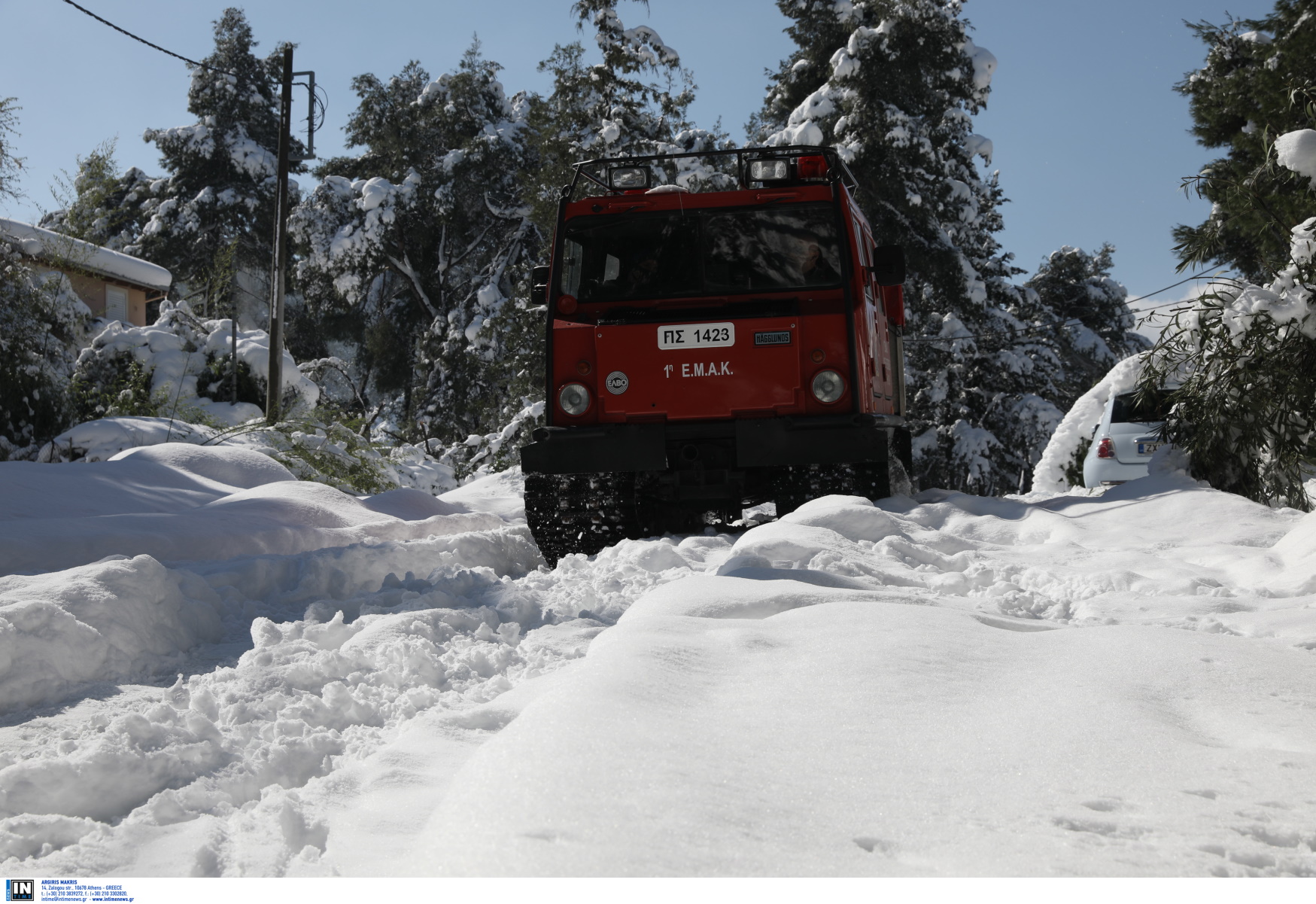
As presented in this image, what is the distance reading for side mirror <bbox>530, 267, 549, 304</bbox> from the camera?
25.2 ft

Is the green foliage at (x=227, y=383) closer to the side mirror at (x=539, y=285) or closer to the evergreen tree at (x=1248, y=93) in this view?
the side mirror at (x=539, y=285)

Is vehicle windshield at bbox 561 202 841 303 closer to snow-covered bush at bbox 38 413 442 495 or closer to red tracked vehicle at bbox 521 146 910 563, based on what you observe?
red tracked vehicle at bbox 521 146 910 563

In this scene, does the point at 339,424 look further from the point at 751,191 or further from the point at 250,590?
the point at 250,590

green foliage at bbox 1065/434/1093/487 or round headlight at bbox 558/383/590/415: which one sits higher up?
round headlight at bbox 558/383/590/415

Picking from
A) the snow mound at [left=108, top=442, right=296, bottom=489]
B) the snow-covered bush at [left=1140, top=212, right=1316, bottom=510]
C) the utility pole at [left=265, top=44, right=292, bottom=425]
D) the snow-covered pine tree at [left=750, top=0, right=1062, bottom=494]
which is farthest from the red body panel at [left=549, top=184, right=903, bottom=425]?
the snow-covered pine tree at [left=750, top=0, right=1062, bottom=494]

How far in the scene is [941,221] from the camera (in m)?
24.8

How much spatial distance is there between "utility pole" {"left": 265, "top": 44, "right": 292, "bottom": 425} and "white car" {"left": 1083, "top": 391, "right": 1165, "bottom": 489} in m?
12.1

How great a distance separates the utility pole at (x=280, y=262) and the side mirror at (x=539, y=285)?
33.2 feet

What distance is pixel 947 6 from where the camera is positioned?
24281 mm

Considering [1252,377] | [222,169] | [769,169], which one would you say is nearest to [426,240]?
[222,169]

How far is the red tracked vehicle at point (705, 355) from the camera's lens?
702 cm

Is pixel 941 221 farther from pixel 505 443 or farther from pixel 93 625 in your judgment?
pixel 93 625

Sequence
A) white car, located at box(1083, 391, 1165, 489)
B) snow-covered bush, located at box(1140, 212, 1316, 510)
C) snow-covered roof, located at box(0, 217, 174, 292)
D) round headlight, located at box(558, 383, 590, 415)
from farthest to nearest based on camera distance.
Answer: snow-covered roof, located at box(0, 217, 174, 292)
white car, located at box(1083, 391, 1165, 489)
round headlight, located at box(558, 383, 590, 415)
snow-covered bush, located at box(1140, 212, 1316, 510)

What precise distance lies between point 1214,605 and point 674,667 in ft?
7.98
